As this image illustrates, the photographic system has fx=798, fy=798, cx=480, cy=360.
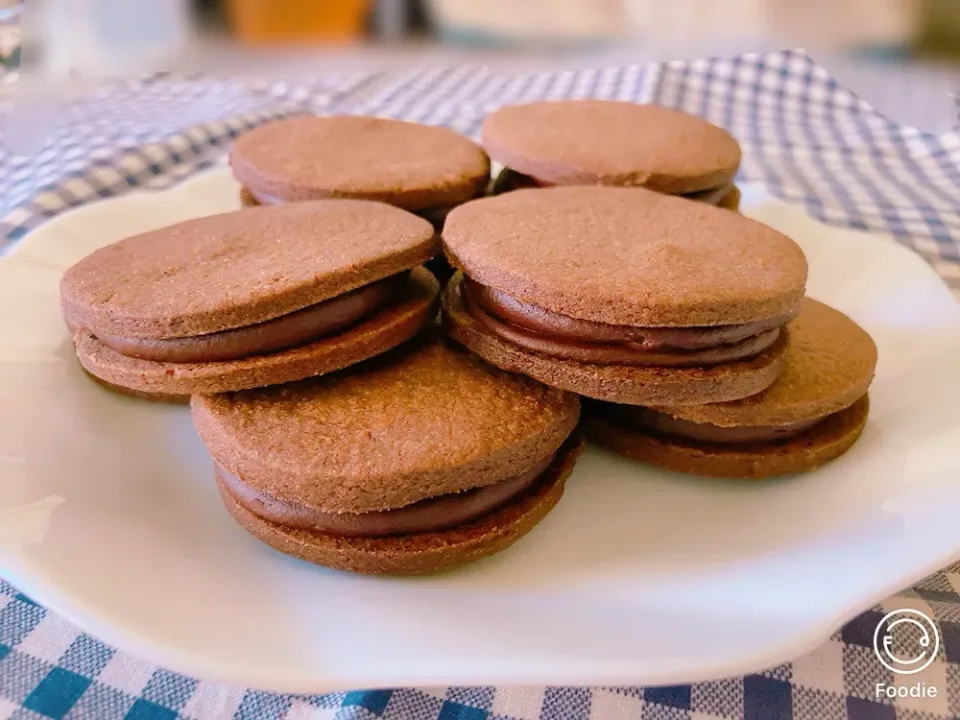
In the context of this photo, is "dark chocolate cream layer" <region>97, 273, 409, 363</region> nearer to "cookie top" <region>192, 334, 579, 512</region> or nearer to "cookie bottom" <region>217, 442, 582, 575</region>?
"cookie top" <region>192, 334, 579, 512</region>

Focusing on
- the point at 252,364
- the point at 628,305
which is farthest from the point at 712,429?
the point at 252,364

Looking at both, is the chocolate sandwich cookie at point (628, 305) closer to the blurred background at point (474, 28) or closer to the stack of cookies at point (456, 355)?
the stack of cookies at point (456, 355)

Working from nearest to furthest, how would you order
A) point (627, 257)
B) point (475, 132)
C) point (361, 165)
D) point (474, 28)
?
point (627, 257) < point (361, 165) < point (475, 132) < point (474, 28)

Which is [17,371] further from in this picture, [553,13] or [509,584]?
[553,13]

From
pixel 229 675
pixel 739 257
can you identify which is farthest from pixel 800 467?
pixel 229 675

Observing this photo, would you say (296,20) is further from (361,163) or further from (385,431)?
(385,431)

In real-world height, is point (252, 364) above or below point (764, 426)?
above
